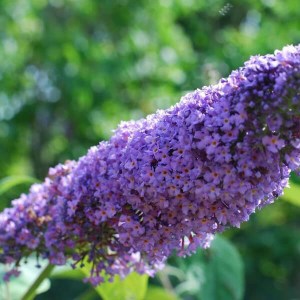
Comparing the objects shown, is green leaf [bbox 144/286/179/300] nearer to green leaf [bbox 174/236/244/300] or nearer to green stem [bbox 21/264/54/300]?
green leaf [bbox 174/236/244/300]

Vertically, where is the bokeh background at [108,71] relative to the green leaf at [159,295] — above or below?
above

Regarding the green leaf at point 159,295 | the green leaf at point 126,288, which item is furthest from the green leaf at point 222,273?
the green leaf at point 126,288

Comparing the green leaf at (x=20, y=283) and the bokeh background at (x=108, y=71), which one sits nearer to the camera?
the green leaf at (x=20, y=283)

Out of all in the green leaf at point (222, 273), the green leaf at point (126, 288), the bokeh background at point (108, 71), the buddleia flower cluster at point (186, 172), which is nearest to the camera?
the buddleia flower cluster at point (186, 172)

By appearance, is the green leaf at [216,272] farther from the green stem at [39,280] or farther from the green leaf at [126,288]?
the green stem at [39,280]

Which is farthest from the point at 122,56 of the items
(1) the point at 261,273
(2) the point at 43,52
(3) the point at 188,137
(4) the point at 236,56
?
(3) the point at 188,137

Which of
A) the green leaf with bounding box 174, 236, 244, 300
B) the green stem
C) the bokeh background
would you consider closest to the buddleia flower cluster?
the green stem

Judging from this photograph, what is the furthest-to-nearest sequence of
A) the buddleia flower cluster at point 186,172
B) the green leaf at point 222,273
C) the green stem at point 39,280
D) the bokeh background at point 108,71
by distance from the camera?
the bokeh background at point 108,71, the green leaf at point 222,273, the green stem at point 39,280, the buddleia flower cluster at point 186,172

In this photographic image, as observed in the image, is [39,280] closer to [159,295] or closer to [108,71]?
[159,295]
